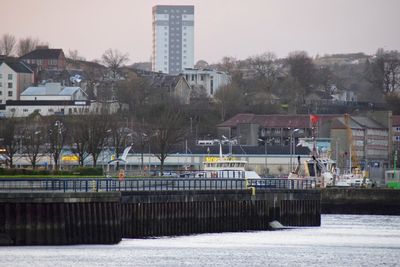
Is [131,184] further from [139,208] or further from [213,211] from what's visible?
[213,211]

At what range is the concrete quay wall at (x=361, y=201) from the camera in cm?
12512

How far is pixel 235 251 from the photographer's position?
246 feet

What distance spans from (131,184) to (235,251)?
10.3 meters

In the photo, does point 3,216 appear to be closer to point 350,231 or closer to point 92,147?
point 350,231

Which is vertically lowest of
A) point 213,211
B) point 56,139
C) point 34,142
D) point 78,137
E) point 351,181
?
point 213,211

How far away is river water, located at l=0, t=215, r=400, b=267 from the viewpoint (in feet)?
220

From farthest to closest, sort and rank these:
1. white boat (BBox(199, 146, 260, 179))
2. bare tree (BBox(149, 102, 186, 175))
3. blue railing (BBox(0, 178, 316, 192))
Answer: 1. bare tree (BBox(149, 102, 186, 175))
2. white boat (BBox(199, 146, 260, 179))
3. blue railing (BBox(0, 178, 316, 192))

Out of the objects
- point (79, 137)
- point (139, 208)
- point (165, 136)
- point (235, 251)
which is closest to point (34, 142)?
point (79, 137)

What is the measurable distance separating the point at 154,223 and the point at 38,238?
36.6 feet

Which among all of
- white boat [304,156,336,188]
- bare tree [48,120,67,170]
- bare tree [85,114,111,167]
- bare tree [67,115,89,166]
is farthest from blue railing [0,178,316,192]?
bare tree [48,120,67,170]

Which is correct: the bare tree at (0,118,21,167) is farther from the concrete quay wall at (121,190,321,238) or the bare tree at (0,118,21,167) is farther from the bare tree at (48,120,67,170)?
the concrete quay wall at (121,190,321,238)

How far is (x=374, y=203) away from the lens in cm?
12625

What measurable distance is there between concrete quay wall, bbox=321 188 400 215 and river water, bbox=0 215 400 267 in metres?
31.9

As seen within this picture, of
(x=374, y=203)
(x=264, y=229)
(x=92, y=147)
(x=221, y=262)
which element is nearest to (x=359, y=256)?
(x=221, y=262)
